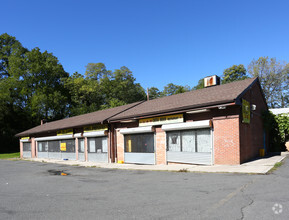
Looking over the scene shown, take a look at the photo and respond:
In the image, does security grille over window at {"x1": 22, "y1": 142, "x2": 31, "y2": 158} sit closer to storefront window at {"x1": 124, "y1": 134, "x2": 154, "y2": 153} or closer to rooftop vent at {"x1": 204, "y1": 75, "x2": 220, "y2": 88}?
storefront window at {"x1": 124, "y1": 134, "x2": 154, "y2": 153}

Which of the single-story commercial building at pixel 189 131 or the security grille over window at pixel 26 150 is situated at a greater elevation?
the single-story commercial building at pixel 189 131

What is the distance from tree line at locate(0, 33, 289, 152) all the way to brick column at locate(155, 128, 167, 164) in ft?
96.5

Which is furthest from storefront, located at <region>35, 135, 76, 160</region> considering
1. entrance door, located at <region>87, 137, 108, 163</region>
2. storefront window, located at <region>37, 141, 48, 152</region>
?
entrance door, located at <region>87, 137, 108, 163</region>

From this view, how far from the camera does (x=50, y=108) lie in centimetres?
4819

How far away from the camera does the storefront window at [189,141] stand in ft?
43.4

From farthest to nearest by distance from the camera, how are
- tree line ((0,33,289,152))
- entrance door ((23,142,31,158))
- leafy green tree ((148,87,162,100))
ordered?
leafy green tree ((148,87,162,100))
tree line ((0,33,289,152))
entrance door ((23,142,31,158))

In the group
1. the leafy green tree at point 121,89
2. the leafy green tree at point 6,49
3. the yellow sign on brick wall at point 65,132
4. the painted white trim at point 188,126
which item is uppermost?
the leafy green tree at point 6,49

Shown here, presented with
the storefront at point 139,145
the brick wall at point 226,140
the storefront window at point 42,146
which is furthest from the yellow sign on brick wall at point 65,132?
the brick wall at point 226,140

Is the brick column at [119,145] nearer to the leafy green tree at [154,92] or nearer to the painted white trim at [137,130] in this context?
the painted white trim at [137,130]

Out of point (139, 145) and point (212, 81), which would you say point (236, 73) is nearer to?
point (212, 81)

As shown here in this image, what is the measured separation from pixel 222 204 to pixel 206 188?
1.90 m

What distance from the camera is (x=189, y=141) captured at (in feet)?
45.9

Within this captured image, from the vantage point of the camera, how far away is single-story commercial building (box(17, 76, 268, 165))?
12530 mm

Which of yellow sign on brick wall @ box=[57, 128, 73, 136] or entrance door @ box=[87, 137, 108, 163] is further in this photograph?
yellow sign on brick wall @ box=[57, 128, 73, 136]
